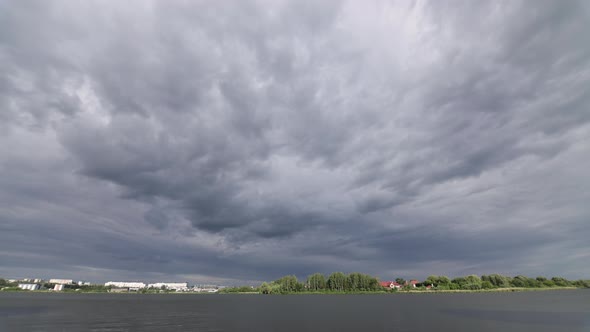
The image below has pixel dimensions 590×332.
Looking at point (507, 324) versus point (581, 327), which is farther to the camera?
point (507, 324)

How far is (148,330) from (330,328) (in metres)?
30.5

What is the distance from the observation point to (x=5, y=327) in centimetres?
5503

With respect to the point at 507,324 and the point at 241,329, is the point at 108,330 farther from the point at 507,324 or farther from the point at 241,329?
the point at 507,324

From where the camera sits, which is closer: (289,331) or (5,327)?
(289,331)

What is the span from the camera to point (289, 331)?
48.9m

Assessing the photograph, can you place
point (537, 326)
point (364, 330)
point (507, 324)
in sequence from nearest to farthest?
point (364, 330)
point (537, 326)
point (507, 324)

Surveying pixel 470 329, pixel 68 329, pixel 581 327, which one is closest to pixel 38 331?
pixel 68 329

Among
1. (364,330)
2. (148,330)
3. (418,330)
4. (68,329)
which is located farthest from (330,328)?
(68,329)

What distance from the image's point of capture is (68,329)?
169 feet

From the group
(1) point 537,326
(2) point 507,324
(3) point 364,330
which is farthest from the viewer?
(2) point 507,324

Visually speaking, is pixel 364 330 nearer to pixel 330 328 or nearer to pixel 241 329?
pixel 330 328

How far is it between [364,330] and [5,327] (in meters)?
64.1

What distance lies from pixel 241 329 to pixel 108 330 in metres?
21.9

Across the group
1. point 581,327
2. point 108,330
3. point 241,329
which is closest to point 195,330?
point 241,329
